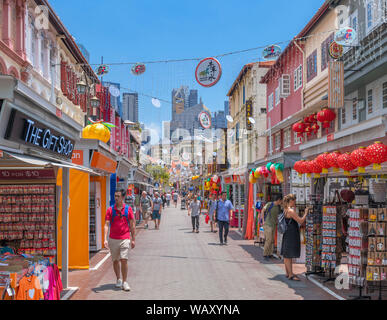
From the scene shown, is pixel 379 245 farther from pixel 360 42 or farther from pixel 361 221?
pixel 360 42

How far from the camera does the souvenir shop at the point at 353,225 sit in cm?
698

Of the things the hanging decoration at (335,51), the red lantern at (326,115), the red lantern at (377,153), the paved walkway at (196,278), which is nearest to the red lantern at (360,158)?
the red lantern at (377,153)

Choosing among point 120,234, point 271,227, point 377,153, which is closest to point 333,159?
point 377,153

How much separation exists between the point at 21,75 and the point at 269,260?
11501 mm

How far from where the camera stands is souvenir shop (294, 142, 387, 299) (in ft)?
22.9

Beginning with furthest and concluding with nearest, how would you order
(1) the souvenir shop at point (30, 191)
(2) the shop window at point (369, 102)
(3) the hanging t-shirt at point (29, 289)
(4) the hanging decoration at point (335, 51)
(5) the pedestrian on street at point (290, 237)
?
(4) the hanging decoration at point (335, 51)
(2) the shop window at point (369, 102)
(5) the pedestrian on street at point (290, 237)
(3) the hanging t-shirt at point (29, 289)
(1) the souvenir shop at point (30, 191)

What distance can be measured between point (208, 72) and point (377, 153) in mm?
7328

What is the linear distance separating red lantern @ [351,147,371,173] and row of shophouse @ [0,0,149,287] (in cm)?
470

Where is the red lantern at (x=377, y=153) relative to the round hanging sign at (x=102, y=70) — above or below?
below

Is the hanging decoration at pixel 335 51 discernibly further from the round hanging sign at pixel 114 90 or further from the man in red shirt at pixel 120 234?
the man in red shirt at pixel 120 234

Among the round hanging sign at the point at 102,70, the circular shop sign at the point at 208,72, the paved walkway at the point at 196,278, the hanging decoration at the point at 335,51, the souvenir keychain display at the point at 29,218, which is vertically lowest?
the paved walkway at the point at 196,278

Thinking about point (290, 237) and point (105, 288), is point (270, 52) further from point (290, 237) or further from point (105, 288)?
point (105, 288)

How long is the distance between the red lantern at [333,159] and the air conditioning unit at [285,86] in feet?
49.4

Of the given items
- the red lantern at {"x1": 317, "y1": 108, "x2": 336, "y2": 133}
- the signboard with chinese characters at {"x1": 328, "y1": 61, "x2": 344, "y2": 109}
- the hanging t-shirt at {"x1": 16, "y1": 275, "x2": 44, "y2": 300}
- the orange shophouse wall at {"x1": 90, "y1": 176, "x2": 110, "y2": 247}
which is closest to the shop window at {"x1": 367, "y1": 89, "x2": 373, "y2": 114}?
the signboard with chinese characters at {"x1": 328, "y1": 61, "x2": 344, "y2": 109}
